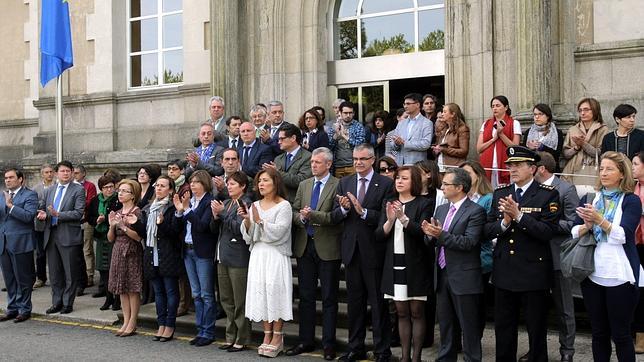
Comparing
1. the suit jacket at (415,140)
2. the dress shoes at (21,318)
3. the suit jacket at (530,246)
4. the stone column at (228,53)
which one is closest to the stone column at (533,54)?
the suit jacket at (415,140)

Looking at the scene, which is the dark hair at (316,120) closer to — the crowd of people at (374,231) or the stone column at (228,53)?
the crowd of people at (374,231)

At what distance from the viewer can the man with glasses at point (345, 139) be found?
10250mm

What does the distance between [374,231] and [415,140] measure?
2480 millimetres

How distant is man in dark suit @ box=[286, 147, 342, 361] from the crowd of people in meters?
0.02

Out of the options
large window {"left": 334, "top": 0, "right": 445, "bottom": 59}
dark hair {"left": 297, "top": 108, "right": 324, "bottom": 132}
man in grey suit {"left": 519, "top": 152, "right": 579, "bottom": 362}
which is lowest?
man in grey suit {"left": 519, "top": 152, "right": 579, "bottom": 362}

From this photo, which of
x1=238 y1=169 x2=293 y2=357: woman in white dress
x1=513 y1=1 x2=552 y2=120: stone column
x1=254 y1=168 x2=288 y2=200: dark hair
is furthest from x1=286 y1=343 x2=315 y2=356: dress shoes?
x1=513 y1=1 x2=552 y2=120: stone column

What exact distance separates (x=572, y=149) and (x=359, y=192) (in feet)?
8.38

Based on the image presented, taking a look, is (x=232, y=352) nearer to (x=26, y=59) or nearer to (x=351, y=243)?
(x=351, y=243)

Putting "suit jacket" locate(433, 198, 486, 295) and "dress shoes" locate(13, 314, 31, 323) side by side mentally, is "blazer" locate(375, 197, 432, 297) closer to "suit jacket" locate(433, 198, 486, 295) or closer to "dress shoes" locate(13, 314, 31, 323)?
"suit jacket" locate(433, 198, 486, 295)

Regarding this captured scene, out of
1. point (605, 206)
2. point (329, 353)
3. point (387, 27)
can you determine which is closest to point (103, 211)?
point (329, 353)

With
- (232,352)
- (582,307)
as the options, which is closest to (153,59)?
(232,352)

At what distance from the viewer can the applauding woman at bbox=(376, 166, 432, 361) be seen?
7.29 metres

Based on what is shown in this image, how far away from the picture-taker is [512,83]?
426 inches

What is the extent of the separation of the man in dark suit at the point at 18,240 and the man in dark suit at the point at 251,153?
117 inches
